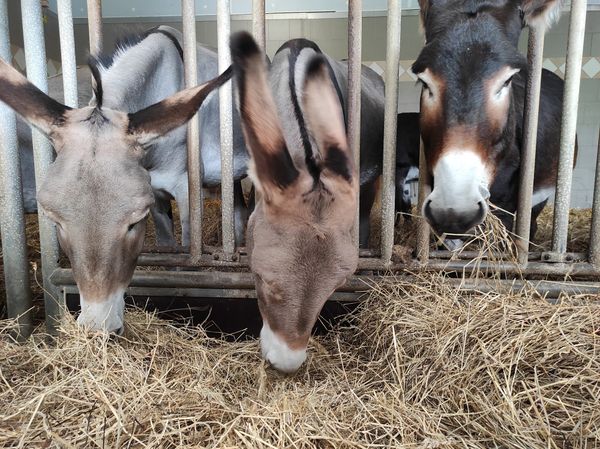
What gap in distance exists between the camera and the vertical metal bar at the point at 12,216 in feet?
8.72

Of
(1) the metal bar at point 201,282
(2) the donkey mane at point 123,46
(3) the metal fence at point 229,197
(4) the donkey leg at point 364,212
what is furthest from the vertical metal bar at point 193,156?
(4) the donkey leg at point 364,212

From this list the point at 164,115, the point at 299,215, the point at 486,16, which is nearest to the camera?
the point at 299,215

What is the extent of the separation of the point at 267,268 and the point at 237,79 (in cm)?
71

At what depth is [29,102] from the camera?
6.64 ft

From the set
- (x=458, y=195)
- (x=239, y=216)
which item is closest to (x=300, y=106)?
(x=458, y=195)

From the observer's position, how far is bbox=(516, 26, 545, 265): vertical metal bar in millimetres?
2527

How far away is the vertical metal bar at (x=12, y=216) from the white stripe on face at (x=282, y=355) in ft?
5.34

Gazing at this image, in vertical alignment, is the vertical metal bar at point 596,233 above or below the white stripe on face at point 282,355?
above

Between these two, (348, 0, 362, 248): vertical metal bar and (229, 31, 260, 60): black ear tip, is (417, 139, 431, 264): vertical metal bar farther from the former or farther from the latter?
(229, 31, 260, 60): black ear tip

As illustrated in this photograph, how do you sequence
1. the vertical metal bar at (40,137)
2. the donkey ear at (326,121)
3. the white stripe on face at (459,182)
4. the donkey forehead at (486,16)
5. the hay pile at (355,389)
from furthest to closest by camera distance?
the vertical metal bar at (40,137)
the donkey forehead at (486,16)
the white stripe on face at (459,182)
the donkey ear at (326,121)
the hay pile at (355,389)

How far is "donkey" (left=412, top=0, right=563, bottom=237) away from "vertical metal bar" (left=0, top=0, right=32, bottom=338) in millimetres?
2337

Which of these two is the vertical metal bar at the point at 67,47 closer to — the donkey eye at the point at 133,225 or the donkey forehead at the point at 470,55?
the donkey eye at the point at 133,225

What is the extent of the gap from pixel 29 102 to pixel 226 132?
1.00 metres

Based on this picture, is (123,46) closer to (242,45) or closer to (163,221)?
(163,221)
